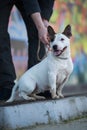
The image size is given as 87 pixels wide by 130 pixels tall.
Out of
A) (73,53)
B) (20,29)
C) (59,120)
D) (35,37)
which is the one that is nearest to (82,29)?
(73,53)

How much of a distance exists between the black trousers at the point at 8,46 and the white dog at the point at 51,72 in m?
0.35

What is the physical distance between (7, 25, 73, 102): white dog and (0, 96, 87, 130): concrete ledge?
204 mm

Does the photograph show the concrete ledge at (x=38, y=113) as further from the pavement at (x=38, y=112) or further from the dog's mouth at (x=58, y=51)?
the dog's mouth at (x=58, y=51)

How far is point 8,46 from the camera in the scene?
5719 mm

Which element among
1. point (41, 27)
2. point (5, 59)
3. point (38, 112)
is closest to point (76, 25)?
point (5, 59)

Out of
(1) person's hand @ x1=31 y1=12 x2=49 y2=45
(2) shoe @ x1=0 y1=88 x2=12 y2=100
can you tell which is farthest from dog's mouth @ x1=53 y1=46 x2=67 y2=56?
(2) shoe @ x1=0 y1=88 x2=12 y2=100

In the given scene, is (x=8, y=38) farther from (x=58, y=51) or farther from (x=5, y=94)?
(x=58, y=51)

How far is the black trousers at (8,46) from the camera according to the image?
5.61 metres

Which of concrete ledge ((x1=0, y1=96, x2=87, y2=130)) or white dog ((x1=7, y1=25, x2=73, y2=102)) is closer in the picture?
concrete ledge ((x1=0, y1=96, x2=87, y2=130))

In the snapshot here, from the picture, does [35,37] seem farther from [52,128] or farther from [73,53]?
[73,53]

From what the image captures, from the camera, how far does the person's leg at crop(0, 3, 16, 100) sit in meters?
5.60

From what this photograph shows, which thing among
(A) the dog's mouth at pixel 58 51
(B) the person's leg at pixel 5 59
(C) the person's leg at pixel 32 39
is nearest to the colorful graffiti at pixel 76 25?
(C) the person's leg at pixel 32 39

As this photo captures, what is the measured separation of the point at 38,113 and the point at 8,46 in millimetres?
1169

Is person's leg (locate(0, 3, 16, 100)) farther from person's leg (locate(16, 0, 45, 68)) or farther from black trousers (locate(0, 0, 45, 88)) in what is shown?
person's leg (locate(16, 0, 45, 68))
